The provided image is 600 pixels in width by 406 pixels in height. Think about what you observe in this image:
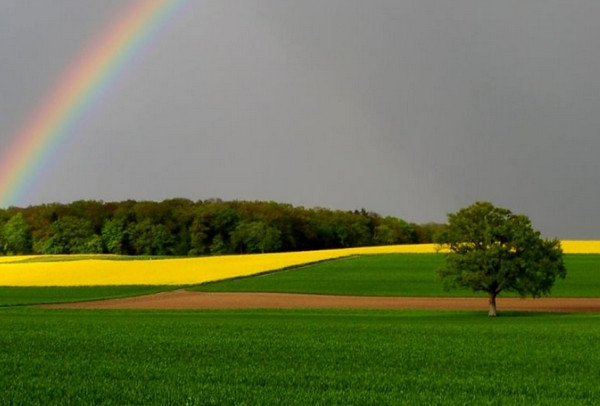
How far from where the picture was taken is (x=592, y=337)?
26.9m

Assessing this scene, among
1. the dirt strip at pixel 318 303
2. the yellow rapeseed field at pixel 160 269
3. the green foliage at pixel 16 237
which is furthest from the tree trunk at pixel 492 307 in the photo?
the green foliage at pixel 16 237

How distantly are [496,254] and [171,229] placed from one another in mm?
111818

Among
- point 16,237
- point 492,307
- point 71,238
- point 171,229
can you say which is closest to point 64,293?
point 492,307

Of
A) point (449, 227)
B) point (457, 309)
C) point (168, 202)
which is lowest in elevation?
point (457, 309)

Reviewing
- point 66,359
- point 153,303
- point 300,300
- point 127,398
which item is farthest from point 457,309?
point 127,398

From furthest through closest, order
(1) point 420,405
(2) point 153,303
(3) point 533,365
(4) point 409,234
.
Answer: (4) point 409,234 → (2) point 153,303 → (3) point 533,365 → (1) point 420,405

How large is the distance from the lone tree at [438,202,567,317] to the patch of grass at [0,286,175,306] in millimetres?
31475

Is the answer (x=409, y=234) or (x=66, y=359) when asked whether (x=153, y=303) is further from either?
(x=409, y=234)

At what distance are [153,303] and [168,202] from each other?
109 meters

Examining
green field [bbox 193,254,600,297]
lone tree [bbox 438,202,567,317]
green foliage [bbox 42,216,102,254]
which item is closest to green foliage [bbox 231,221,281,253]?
green foliage [bbox 42,216,102,254]

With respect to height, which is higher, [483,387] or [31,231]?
[31,231]

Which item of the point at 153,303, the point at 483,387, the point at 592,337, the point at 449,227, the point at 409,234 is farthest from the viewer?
the point at 409,234

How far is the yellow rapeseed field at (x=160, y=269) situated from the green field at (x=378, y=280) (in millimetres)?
4738

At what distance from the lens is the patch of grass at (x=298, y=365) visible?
14195 millimetres
